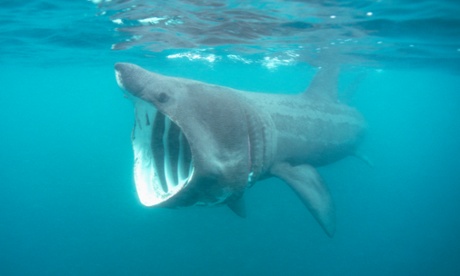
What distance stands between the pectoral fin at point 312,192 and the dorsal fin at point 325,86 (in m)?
4.01

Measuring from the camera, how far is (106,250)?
20766mm

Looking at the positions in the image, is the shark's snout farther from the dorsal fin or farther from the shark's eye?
the dorsal fin

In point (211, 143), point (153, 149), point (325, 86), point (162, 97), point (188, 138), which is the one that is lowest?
point (325, 86)

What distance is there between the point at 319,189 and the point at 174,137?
3.01m

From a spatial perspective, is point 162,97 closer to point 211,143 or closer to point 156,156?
point 211,143

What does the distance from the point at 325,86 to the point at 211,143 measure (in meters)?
7.72

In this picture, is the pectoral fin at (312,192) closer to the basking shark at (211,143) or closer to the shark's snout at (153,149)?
the basking shark at (211,143)

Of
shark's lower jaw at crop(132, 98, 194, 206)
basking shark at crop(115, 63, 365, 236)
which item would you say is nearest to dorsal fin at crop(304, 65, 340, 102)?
basking shark at crop(115, 63, 365, 236)

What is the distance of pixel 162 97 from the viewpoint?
140 inches

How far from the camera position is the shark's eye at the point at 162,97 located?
356 cm

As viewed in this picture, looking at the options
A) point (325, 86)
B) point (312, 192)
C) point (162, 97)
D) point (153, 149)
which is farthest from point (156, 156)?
point (325, 86)

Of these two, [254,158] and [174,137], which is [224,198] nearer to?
[254,158]

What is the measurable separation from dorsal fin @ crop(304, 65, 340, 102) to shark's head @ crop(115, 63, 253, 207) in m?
5.90

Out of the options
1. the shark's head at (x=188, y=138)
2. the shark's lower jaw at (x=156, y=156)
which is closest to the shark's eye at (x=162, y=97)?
the shark's head at (x=188, y=138)
